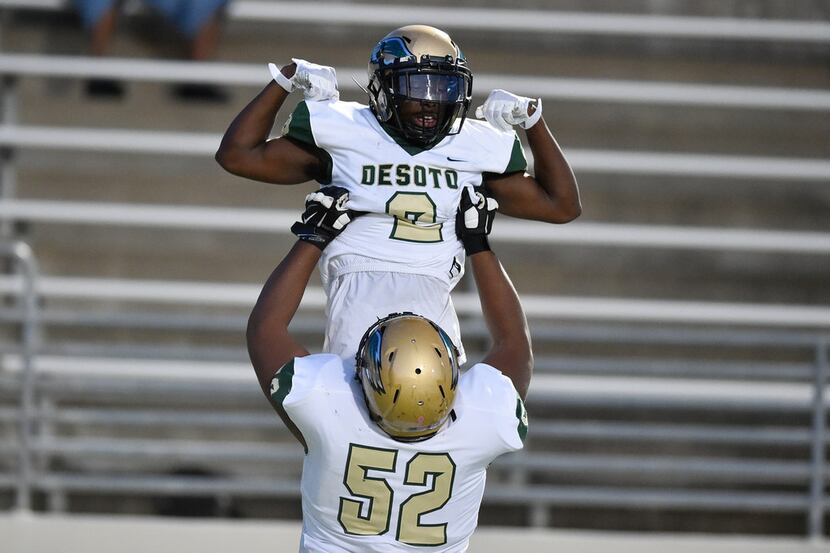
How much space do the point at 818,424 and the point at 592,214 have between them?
1842mm

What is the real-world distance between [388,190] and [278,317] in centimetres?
41

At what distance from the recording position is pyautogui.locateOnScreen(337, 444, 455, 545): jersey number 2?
2510 millimetres

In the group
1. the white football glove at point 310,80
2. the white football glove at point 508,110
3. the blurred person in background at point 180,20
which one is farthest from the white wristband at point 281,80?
the blurred person in background at point 180,20

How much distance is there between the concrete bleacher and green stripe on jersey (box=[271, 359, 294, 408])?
11.8 ft

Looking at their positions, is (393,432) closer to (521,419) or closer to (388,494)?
(388,494)

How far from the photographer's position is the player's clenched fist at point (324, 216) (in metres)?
2.79

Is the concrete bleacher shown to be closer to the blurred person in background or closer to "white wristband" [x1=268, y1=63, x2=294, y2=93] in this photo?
the blurred person in background

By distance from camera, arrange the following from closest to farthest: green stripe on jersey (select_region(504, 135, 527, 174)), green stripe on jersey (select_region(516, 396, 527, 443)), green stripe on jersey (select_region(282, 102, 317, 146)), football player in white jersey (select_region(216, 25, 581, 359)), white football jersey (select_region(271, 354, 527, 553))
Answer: white football jersey (select_region(271, 354, 527, 553)), green stripe on jersey (select_region(516, 396, 527, 443)), football player in white jersey (select_region(216, 25, 581, 359)), green stripe on jersey (select_region(282, 102, 317, 146)), green stripe on jersey (select_region(504, 135, 527, 174))

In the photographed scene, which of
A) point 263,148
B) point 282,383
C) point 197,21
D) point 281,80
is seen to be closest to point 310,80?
point 281,80

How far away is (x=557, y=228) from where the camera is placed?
6391 millimetres

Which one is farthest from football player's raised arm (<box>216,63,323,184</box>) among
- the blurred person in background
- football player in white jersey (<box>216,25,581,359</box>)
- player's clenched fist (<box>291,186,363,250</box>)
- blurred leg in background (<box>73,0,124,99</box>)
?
blurred leg in background (<box>73,0,124,99</box>)

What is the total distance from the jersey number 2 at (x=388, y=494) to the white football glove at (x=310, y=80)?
0.92 meters

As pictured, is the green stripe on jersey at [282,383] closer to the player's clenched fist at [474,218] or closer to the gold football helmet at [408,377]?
the gold football helmet at [408,377]

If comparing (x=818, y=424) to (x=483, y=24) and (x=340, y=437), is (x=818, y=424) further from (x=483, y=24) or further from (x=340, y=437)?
(x=340, y=437)
